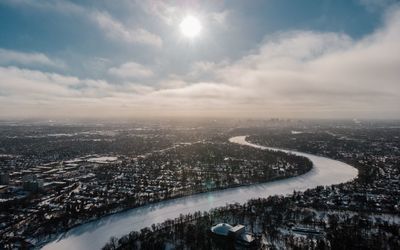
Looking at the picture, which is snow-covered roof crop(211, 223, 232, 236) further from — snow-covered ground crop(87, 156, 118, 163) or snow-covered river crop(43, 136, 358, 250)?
snow-covered ground crop(87, 156, 118, 163)

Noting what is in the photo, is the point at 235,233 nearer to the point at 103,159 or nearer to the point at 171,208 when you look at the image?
the point at 171,208

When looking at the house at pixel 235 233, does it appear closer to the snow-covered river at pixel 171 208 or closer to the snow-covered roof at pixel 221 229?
the snow-covered roof at pixel 221 229

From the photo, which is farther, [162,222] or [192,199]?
[192,199]

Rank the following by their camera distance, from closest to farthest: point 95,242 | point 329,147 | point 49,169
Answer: point 95,242, point 49,169, point 329,147

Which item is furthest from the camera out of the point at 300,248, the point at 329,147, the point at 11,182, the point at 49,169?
the point at 329,147

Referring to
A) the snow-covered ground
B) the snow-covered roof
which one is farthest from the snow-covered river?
the snow-covered ground

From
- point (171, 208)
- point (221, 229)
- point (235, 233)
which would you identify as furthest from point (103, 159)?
point (235, 233)

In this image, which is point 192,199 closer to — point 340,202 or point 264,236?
point 264,236

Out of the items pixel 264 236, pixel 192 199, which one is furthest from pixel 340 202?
pixel 192 199

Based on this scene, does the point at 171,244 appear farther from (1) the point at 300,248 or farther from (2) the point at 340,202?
(2) the point at 340,202
